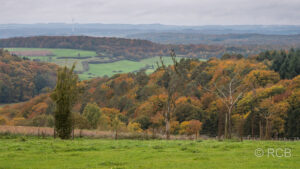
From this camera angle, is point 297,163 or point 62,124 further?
point 62,124

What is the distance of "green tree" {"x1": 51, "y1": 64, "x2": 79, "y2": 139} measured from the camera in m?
25.2

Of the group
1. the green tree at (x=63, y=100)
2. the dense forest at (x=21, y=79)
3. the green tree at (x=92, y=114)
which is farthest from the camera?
the dense forest at (x=21, y=79)

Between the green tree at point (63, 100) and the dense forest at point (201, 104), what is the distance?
9725 millimetres

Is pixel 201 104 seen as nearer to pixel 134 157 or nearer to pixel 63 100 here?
pixel 63 100

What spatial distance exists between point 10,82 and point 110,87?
163 feet

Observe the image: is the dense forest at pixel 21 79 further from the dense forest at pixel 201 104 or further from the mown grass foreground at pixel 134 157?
the mown grass foreground at pixel 134 157

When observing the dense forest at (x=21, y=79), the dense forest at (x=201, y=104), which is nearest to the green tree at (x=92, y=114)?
the dense forest at (x=201, y=104)

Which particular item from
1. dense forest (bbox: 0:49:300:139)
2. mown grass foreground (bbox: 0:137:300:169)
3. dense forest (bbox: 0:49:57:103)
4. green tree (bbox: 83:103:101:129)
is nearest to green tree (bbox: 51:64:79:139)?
mown grass foreground (bbox: 0:137:300:169)

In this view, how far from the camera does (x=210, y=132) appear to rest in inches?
2800

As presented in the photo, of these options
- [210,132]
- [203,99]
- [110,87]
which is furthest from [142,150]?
[110,87]

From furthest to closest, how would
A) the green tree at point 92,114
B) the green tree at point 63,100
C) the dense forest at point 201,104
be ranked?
the green tree at point 92,114 < the dense forest at point 201,104 < the green tree at point 63,100

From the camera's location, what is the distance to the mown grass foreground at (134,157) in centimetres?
1373

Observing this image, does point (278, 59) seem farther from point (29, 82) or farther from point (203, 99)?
point (29, 82)

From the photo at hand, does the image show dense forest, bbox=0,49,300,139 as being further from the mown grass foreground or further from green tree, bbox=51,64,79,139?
the mown grass foreground
